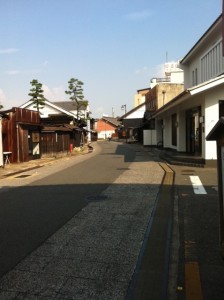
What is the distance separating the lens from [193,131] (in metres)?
23.3

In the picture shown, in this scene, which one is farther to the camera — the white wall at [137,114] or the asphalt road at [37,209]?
the white wall at [137,114]

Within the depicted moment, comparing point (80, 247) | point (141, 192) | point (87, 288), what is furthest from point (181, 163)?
point (87, 288)

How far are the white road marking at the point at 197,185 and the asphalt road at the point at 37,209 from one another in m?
2.87

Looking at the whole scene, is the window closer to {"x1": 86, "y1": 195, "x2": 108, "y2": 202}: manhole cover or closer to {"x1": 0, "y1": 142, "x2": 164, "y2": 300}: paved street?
{"x1": 0, "y1": 142, "x2": 164, "y2": 300}: paved street

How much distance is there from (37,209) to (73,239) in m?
2.91

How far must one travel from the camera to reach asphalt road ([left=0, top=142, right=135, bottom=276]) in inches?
246

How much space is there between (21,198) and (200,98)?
39.1 feet

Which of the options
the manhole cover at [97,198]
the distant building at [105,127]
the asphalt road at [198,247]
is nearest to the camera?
the asphalt road at [198,247]

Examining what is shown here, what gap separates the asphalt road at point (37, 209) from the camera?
6.24 metres

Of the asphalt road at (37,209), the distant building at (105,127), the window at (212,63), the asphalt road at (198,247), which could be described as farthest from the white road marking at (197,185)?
the distant building at (105,127)

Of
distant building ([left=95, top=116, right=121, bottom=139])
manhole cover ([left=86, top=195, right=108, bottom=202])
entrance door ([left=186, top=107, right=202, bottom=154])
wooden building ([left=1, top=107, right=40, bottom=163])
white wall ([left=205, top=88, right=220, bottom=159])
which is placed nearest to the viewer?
manhole cover ([left=86, top=195, right=108, bottom=202])

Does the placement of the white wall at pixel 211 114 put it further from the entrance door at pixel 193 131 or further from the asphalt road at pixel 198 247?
the asphalt road at pixel 198 247

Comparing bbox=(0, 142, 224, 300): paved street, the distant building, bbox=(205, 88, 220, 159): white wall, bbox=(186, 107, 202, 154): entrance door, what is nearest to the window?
bbox=(186, 107, 202, 154): entrance door

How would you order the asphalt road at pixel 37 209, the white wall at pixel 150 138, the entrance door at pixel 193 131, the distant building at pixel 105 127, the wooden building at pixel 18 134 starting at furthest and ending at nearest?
the distant building at pixel 105 127, the white wall at pixel 150 138, the wooden building at pixel 18 134, the entrance door at pixel 193 131, the asphalt road at pixel 37 209
